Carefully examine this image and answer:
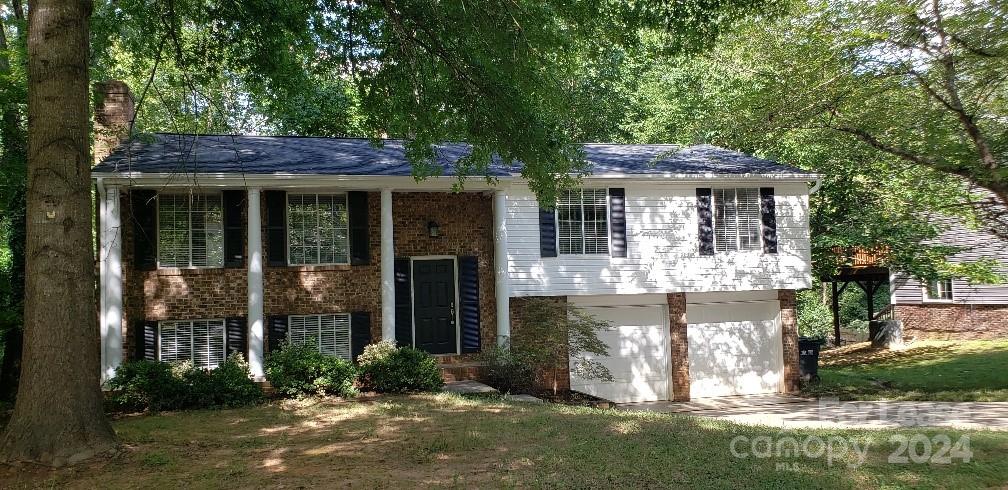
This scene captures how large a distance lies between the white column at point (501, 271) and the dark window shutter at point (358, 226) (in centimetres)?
259

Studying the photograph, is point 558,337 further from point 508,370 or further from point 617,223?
point 617,223

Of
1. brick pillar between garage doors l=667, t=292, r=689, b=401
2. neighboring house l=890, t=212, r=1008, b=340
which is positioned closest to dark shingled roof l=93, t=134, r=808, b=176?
brick pillar between garage doors l=667, t=292, r=689, b=401

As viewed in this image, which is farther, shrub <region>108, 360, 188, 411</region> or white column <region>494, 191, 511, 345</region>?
white column <region>494, 191, 511, 345</region>

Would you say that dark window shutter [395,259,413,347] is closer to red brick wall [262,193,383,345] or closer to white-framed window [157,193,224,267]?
red brick wall [262,193,383,345]

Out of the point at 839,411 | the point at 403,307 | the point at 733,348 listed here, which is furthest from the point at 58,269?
the point at 733,348

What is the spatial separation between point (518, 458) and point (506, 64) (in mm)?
5224

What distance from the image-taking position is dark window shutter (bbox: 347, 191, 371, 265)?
555 inches

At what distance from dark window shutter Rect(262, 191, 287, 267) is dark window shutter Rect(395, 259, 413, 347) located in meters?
2.23

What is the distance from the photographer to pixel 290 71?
11.8 meters

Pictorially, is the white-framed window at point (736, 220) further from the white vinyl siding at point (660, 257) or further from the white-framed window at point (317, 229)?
the white-framed window at point (317, 229)

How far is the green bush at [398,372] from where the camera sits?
12.4 metres

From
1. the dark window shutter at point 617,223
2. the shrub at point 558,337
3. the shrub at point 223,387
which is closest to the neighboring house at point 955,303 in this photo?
the dark window shutter at point 617,223

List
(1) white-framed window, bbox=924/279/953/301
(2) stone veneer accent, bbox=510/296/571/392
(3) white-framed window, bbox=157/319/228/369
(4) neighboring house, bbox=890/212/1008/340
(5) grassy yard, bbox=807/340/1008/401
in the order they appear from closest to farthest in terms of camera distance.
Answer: (3) white-framed window, bbox=157/319/228/369 → (2) stone veneer accent, bbox=510/296/571/392 → (5) grassy yard, bbox=807/340/1008/401 → (4) neighboring house, bbox=890/212/1008/340 → (1) white-framed window, bbox=924/279/953/301

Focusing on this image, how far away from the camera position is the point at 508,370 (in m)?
13.6
